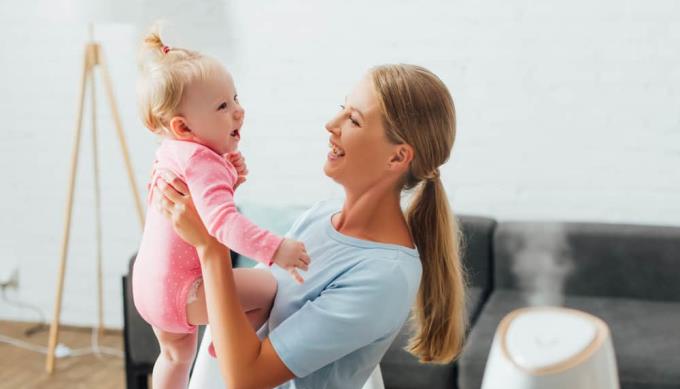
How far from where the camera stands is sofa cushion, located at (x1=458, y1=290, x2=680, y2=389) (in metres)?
2.73

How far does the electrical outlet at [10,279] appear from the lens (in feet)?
13.9

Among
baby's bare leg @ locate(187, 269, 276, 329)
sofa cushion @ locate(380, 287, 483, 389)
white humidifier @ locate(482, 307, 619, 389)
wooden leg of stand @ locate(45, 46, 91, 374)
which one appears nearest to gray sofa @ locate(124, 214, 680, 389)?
sofa cushion @ locate(380, 287, 483, 389)

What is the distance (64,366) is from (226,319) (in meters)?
2.66

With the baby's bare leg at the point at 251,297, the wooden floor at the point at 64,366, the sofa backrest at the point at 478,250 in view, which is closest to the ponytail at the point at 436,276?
the baby's bare leg at the point at 251,297

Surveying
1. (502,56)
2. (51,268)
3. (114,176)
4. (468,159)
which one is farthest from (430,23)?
(51,268)

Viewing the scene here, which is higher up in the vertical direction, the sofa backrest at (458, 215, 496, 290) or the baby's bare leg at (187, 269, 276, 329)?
the baby's bare leg at (187, 269, 276, 329)

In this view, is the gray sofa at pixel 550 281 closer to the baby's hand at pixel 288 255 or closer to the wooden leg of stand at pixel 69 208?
the wooden leg of stand at pixel 69 208

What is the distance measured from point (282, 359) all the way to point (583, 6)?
240 centimetres

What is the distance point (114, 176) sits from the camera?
4.04m

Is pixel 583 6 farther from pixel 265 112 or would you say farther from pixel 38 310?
pixel 38 310

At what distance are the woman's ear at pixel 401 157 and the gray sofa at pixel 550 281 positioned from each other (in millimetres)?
1588

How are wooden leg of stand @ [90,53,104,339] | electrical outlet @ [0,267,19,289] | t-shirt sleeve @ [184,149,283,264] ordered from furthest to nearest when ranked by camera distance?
1. electrical outlet @ [0,267,19,289]
2. wooden leg of stand @ [90,53,104,339]
3. t-shirt sleeve @ [184,149,283,264]

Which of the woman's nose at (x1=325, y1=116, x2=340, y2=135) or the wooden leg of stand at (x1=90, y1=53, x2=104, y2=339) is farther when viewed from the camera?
the wooden leg of stand at (x1=90, y1=53, x2=104, y2=339)

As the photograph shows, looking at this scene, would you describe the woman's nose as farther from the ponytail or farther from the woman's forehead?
the ponytail
